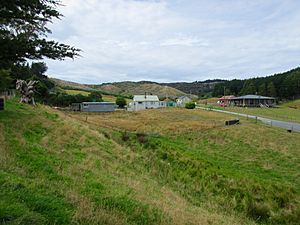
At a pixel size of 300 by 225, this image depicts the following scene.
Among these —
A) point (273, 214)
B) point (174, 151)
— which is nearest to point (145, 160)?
point (174, 151)

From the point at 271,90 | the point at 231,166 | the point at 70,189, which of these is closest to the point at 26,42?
the point at 70,189

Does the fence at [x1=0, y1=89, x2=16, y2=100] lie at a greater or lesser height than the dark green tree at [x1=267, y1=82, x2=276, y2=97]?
lesser

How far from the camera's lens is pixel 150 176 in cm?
1407

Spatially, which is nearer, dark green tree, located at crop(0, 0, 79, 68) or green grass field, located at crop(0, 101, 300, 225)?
green grass field, located at crop(0, 101, 300, 225)

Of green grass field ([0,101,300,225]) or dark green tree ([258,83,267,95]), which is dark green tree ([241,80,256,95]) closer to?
dark green tree ([258,83,267,95])

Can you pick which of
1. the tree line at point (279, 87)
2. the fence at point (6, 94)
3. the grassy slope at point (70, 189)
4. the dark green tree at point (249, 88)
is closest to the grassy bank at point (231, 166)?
the grassy slope at point (70, 189)

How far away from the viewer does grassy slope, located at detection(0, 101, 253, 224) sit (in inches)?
201

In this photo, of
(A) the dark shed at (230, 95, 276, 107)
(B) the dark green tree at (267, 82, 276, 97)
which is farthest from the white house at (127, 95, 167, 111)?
(B) the dark green tree at (267, 82, 276, 97)

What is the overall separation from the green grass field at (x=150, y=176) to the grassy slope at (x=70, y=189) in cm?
3

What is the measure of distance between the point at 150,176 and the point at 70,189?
24.5ft

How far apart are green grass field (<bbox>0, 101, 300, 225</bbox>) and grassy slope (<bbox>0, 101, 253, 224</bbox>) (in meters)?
0.03

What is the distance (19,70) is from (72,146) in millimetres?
4476

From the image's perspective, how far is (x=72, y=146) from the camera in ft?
46.4

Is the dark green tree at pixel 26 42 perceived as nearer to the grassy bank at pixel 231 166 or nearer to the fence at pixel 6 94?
the grassy bank at pixel 231 166
